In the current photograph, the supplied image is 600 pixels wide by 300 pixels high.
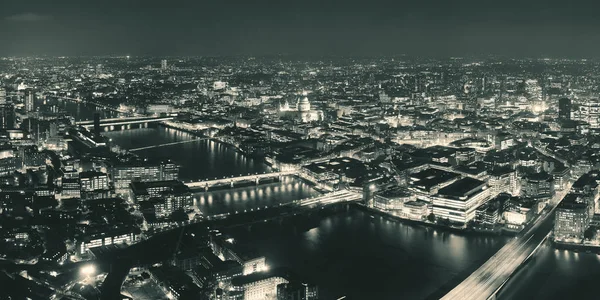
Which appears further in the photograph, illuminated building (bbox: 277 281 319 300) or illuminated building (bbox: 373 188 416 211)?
illuminated building (bbox: 373 188 416 211)

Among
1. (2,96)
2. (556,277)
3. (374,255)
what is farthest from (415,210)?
(2,96)

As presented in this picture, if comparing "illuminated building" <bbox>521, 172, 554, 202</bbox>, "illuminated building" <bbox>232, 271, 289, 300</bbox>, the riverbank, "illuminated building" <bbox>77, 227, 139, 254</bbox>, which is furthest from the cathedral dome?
"illuminated building" <bbox>232, 271, 289, 300</bbox>

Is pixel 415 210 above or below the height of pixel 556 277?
above

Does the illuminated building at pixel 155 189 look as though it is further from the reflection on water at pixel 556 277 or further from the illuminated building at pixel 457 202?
the reflection on water at pixel 556 277

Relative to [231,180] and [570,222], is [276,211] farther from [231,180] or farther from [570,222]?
[570,222]

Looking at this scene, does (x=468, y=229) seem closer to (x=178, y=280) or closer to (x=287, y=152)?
(x=178, y=280)

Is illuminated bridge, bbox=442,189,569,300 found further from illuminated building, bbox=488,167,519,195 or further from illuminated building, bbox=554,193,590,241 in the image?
illuminated building, bbox=488,167,519,195
